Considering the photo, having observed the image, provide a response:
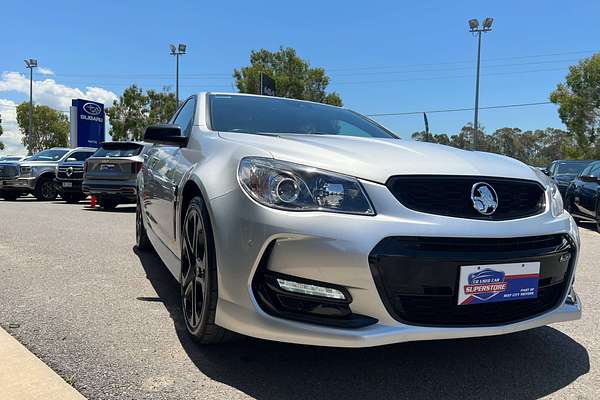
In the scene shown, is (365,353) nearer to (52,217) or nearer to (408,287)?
(408,287)

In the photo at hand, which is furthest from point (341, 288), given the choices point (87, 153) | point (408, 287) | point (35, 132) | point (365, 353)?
point (35, 132)

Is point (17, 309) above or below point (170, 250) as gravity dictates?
below

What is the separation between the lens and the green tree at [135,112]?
156 feet

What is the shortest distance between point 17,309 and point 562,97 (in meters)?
36.9

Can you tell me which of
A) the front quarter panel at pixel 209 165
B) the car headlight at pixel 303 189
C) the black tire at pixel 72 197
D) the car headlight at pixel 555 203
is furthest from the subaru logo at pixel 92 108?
the car headlight at pixel 555 203

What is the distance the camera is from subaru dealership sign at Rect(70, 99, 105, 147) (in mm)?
24656

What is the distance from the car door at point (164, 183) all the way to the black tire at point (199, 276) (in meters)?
0.45

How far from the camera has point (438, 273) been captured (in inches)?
85.7

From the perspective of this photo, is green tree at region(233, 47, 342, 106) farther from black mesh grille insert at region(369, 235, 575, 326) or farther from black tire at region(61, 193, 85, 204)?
black mesh grille insert at region(369, 235, 575, 326)

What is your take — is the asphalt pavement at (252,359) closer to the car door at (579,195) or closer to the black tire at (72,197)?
the car door at (579,195)

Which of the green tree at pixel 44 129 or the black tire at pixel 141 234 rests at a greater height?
the green tree at pixel 44 129

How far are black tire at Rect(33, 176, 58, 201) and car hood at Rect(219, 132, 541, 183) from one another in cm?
1379

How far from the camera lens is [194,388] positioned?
2.33 meters

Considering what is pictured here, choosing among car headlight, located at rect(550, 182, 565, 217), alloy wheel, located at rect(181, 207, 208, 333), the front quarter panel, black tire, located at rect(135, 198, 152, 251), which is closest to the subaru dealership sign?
black tire, located at rect(135, 198, 152, 251)
